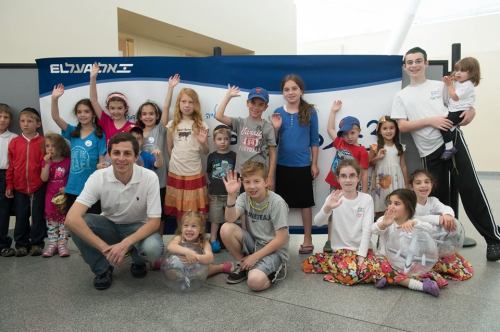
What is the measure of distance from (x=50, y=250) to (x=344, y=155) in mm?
2423

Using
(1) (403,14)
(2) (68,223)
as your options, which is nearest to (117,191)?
(2) (68,223)

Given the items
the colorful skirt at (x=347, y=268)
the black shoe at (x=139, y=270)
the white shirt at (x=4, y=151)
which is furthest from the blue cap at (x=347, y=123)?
the white shirt at (x=4, y=151)

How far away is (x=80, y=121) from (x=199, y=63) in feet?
3.53

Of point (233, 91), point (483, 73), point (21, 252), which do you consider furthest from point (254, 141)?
point (483, 73)

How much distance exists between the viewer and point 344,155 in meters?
2.92

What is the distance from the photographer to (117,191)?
2270 millimetres

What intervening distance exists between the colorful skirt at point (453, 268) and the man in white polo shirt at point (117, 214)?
70.0 inches

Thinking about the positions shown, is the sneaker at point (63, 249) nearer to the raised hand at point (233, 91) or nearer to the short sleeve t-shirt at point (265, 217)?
the short sleeve t-shirt at point (265, 217)

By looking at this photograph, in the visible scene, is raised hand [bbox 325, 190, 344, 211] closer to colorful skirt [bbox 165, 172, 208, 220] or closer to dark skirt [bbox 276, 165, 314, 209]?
dark skirt [bbox 276, 165, 314, 209]

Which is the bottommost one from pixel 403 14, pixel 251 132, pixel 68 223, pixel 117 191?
pixel 68 223

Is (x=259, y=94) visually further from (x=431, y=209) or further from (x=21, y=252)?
(x=21, y=252)

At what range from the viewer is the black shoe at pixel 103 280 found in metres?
2.25

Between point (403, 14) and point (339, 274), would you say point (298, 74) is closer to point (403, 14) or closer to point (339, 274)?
point (339, 274)

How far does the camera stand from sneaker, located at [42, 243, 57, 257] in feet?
9.51
